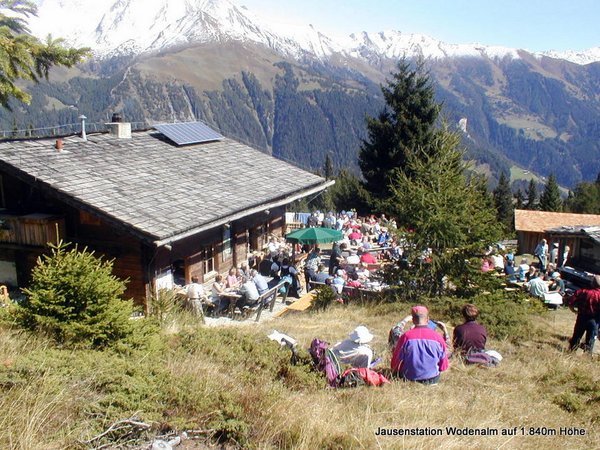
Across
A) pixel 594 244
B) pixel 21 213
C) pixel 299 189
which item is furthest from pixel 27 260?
pixel 594 244

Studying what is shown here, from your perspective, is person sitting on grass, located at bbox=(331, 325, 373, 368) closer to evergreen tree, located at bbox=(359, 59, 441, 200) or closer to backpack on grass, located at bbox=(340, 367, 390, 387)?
backpack on grass, located at bbox=(340, 367, 390, 387)

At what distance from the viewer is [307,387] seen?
21.2 ft

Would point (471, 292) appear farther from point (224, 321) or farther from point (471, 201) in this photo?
point (224, 321)

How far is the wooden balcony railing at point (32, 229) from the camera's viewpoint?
14.4 meters

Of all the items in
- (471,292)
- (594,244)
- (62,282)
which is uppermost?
(62,282)

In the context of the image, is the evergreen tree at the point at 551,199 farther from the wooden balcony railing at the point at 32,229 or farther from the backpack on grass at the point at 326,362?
the backpack on grass at the point at 326,362

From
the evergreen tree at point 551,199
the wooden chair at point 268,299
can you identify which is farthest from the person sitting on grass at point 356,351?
the evergreen tree at point 551,199

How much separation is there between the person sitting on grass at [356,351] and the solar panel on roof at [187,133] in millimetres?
15354

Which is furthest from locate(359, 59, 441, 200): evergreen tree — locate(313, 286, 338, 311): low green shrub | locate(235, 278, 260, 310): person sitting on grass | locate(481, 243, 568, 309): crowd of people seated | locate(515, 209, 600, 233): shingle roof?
locate(235, 278, 260, 310): person sitting on grass

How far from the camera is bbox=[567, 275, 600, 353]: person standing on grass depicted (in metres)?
9.49

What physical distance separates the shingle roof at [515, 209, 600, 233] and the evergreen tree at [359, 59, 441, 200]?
7530 mm

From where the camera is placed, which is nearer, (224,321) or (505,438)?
(505,438)

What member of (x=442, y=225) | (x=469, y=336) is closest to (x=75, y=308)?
(x=469, y=336)

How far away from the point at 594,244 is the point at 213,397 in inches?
923
